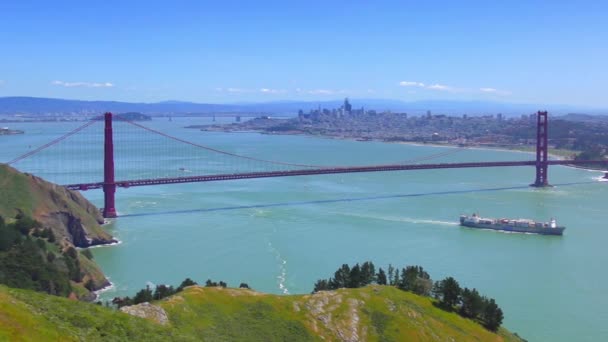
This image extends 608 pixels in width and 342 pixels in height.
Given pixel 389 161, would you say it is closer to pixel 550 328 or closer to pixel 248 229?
pixel 248 229

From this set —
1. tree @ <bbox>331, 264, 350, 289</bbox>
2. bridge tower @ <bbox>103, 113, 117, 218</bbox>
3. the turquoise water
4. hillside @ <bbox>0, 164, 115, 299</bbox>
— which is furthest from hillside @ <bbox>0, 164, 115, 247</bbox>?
tree @ <bbox>331, 264, 350, 289</bbox>

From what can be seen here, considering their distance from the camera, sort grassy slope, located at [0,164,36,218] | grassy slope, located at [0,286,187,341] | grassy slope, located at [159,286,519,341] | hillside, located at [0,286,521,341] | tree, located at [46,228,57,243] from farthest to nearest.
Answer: grassy slope, located at [0,164,36,218]
tree, located at [46,228,57,243]
grassy slope, located at [159,286,519,341]
hillside, located at [0,286,521,341]
grassy slope, located at [0,286,187,341]

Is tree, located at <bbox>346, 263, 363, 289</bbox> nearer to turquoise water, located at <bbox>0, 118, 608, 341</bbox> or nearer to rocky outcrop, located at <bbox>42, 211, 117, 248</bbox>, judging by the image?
turquoise water, located at <bbox>0, 118, 608, 341</bbox>

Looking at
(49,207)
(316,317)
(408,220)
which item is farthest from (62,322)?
(408,220)

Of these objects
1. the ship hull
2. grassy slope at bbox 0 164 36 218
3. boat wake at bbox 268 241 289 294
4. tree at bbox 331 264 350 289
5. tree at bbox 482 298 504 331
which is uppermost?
grassy slope at bbox 0 164 36 218

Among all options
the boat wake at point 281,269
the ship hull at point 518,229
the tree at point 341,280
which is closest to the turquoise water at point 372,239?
the boat wake at point 281,269

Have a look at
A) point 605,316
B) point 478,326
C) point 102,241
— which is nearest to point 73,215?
point 102,241

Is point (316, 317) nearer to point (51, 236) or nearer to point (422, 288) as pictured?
point (422, 288)
